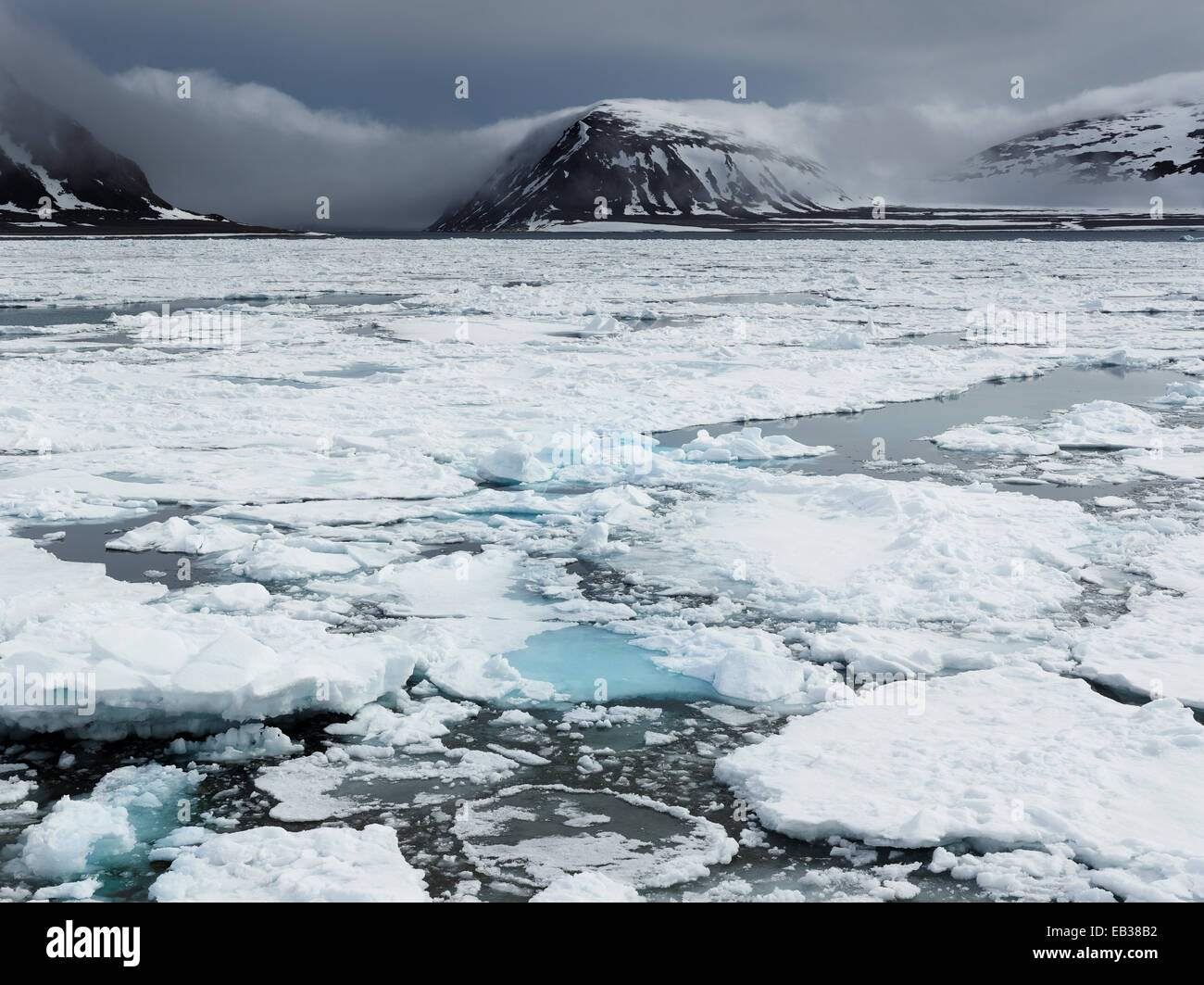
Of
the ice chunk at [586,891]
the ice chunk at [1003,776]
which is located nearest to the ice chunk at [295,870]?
the ice chunk at [586,891]

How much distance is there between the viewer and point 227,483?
842cm

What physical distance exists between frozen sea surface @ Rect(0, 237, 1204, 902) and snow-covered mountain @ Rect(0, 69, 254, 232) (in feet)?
496

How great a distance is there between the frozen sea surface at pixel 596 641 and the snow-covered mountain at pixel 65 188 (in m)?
151

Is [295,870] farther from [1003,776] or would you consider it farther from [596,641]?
[1003,776]

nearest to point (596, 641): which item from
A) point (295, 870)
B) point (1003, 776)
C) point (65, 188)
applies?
point (1003, 776)

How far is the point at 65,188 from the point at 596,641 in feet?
678

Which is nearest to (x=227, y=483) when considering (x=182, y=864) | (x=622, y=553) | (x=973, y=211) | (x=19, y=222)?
(x=622, y=553)

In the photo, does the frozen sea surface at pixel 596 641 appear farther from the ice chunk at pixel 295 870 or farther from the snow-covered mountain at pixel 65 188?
the snow-covered mountain at pixel 65 188

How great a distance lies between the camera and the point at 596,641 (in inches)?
216

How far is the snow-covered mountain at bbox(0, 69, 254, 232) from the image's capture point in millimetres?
157500

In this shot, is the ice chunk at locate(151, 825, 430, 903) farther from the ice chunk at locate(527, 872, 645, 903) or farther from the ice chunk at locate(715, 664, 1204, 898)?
the ice chunk at locate(715, 664, 1204, 898)

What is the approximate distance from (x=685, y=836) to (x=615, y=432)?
6.83m
